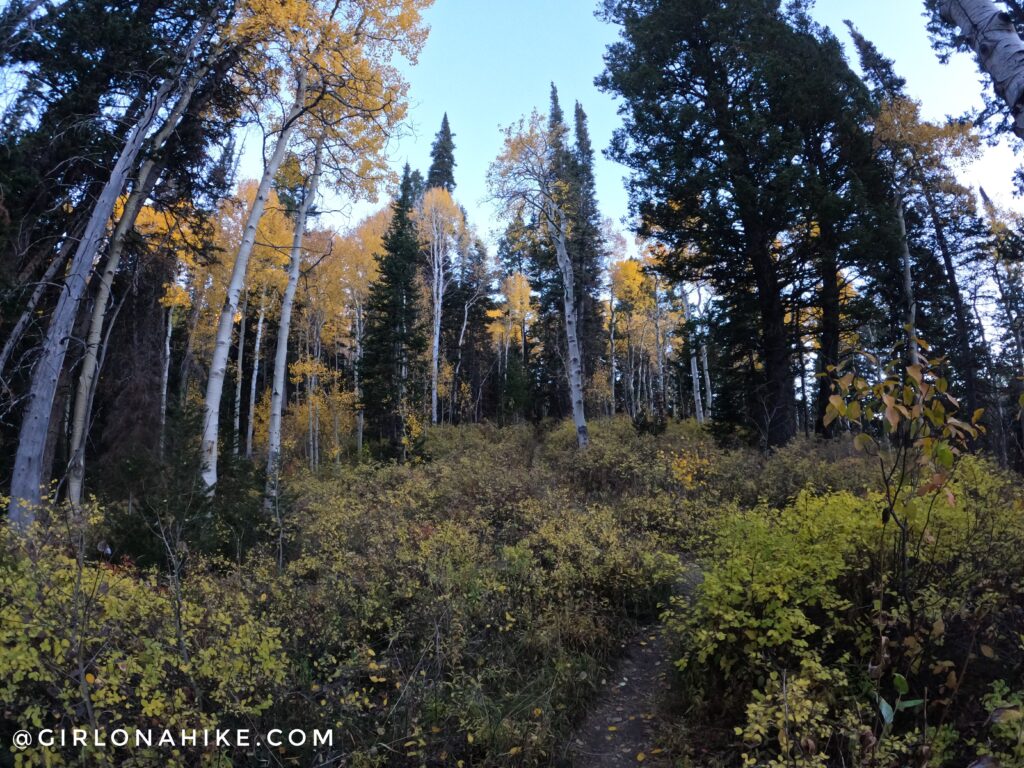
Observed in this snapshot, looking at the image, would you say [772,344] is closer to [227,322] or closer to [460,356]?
[227,322]

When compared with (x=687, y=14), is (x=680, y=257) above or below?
below

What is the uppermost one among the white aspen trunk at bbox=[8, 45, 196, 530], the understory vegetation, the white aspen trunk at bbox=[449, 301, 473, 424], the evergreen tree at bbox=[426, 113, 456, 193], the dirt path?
the evergreen tree at bbox=[426, 113, 456, 193]

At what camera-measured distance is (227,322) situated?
7387 mm

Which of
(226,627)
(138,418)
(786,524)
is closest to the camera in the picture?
(226,627)

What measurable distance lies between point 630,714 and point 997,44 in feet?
15.1

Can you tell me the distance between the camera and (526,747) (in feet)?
10.3

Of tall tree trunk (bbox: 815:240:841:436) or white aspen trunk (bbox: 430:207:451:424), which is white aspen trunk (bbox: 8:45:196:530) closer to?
tall tree trunk (bbox: 815:240:841:436)

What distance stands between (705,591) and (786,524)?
1.01 metres

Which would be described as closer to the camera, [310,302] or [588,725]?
[588,725]

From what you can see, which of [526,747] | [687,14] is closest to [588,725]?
[526,747]

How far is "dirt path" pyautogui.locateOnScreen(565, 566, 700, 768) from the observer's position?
131 inches

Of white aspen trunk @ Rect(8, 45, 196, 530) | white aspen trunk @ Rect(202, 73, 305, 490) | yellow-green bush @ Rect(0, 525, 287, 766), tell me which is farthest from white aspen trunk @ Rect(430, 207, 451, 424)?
yellow-green bush @ Rect(0, 525, 287, 766)

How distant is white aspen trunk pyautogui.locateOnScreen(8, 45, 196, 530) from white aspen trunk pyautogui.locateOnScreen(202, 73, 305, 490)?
5.33 feet

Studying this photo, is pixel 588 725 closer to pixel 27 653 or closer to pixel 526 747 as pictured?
pixel 526 747
